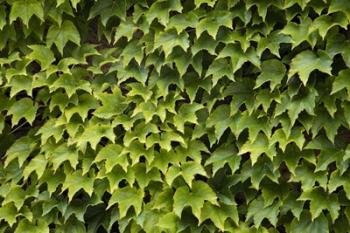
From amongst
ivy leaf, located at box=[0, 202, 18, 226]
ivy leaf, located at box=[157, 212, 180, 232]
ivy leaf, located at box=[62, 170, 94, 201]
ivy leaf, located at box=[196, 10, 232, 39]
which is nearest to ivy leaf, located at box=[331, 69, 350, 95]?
ivy leaf, located at box=[196, 10, 232, 39]

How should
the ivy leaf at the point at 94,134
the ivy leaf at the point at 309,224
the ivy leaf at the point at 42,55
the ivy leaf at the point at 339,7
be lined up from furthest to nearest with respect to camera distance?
1. the ivy leaf at the point at 42,55
2. the ivy leaf at the point at 94,134
3. the ivy leaf at the point at 309,224
4. the ivy leaf at the point at 339,7

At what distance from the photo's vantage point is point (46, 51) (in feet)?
9.92

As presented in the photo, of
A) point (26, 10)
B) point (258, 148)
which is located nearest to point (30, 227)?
point (26, 10)

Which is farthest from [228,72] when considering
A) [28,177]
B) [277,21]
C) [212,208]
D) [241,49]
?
[28,177]

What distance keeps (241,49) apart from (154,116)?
55 cm

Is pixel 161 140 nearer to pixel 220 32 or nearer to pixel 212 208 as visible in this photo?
pixel 212 208

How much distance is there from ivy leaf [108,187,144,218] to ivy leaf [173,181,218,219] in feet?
0.64

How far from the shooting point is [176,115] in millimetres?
2881

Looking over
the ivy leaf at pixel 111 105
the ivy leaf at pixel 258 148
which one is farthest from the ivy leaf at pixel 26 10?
the ivy leaf at pixel 258 148

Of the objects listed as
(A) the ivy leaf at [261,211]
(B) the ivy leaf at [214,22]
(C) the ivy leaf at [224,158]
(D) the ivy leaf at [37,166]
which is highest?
(B) the ivy leaf at [214,22]

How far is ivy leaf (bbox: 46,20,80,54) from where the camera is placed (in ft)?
9.88

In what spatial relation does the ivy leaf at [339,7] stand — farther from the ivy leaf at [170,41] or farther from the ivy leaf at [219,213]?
the ivy leaf at [219,213]

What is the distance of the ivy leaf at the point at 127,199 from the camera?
286 cm

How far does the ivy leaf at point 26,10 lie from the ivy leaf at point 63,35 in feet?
0.36
